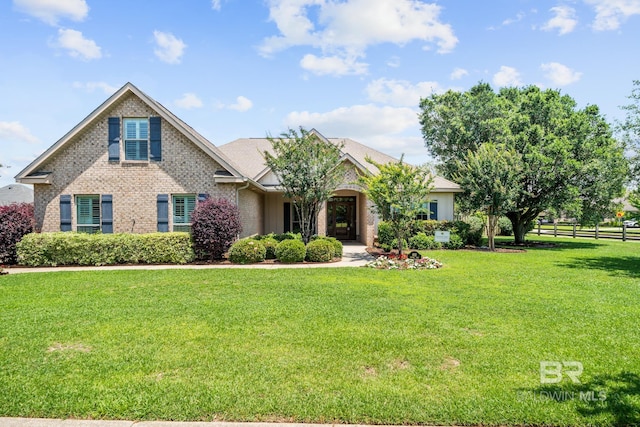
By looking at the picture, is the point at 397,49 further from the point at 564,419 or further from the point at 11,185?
the point at 11,185

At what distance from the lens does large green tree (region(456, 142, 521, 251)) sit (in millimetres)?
17078

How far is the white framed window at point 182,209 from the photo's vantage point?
51.1ft

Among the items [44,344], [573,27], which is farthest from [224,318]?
[573,27]

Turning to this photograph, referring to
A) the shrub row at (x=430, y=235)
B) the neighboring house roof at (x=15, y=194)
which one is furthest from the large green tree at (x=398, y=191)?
the neighboring house roof at (x=15, y=194)

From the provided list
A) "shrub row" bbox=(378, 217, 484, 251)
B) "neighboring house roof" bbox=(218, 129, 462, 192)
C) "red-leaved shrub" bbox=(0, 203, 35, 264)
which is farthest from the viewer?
"neighboring house roof" bbox=(218, 129, 462, 192)

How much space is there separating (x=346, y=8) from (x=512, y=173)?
10931 mm

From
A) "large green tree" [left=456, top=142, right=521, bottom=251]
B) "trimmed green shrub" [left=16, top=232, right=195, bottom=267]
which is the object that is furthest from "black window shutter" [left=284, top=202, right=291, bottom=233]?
"large green tree" [left=456, top=142, right=521, bottom=251]

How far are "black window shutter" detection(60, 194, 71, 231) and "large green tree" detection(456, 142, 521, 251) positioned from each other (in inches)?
721

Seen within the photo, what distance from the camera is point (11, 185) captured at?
33750mm

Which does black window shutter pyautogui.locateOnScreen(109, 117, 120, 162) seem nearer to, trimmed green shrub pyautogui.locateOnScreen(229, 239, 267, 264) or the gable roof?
the gable roof

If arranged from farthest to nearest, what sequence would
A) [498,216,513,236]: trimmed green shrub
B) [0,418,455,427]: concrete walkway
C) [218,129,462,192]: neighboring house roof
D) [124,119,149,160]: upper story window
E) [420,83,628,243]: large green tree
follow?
1. [498,216,513,236]: trimmed green shrub
2. [218,129,462,192]: neighboring house roof
3. [420,83,628,243]: large green tree
4. [124,119,149,160]: upper story window
5. [0,418,455,427]: concrete walkway

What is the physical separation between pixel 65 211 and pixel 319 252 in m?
11.2

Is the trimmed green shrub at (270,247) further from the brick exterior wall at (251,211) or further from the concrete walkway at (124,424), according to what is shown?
the concrete walkway at (124,424)

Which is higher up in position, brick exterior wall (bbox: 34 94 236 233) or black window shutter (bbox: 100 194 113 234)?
brick exterior wall (bbox: 34 94 236 233)
